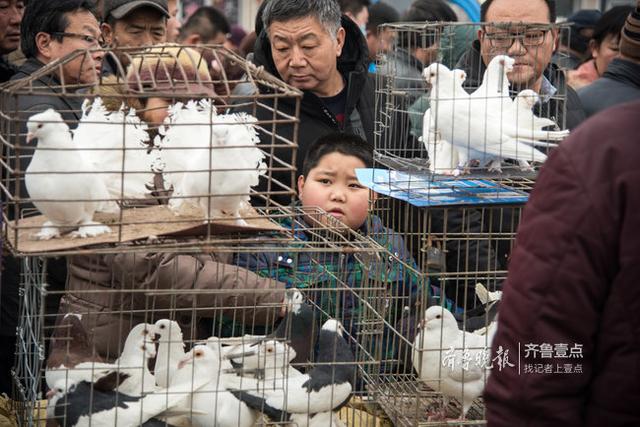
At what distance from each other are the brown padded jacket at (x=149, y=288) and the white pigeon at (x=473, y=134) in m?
0.61

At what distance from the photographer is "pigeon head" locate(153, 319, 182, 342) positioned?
8.11 feet

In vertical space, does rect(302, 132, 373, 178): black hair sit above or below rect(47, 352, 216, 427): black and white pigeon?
above

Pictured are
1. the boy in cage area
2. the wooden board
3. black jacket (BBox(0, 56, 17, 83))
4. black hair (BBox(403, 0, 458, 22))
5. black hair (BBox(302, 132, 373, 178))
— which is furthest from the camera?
black hair (BBox(403, 0, 458, 22))

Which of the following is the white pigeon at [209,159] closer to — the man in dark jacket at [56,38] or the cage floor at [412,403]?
the cage floor at [412,403]

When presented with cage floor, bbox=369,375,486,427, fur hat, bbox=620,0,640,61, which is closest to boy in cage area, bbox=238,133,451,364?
cage floor, bbox=369,375,486,427

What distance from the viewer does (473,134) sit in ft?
8.37

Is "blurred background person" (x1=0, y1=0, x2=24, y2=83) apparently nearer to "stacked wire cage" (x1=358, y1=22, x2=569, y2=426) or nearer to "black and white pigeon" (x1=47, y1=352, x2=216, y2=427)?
"stacked wire cage" (x1=358, y1=22, x2=569, y2=426)

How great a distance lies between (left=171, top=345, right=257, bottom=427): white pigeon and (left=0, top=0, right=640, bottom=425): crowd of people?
0.16 metres

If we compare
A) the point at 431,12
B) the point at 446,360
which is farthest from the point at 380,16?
the point at 446,360

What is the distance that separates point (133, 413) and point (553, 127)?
1.53 metres

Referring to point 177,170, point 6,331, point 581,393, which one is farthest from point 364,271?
point 6,331

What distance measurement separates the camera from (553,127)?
9.70ft

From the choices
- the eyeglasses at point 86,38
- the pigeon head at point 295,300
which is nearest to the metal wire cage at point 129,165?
the pigeon head at point 295,300

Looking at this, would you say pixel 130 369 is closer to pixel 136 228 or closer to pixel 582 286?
pixel 136 228
